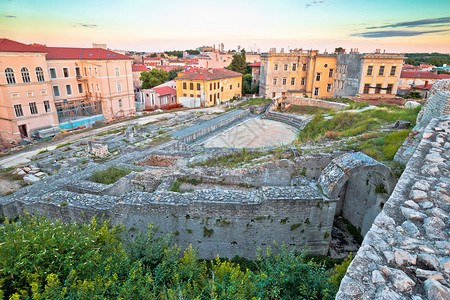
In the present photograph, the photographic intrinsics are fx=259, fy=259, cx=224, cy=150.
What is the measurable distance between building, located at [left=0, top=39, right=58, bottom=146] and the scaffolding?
2899 mm

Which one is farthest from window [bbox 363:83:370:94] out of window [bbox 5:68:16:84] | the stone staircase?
window [bbox 5:68:16:84]

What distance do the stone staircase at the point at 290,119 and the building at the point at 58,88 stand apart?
2078cm

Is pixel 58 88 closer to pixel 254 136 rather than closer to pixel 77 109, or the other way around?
pixel 77 109

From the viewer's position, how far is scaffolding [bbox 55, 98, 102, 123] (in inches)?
1312

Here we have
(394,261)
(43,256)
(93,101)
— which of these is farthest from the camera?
(93,101)

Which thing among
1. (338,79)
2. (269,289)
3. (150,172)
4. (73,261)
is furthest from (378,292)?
(338,79)

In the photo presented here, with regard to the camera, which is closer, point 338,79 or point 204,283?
point 204,283

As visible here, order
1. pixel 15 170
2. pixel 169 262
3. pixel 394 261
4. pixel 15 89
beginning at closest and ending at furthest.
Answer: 1. pixel 394 261
2. pixel 169 262
3. pixel 15 170
4. pixel 15 89

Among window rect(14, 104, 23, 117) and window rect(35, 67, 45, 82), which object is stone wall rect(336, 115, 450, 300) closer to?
window rect(14, 104, 23, 117)

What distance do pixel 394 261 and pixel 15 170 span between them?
728 inches

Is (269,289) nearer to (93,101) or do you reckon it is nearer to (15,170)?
(15,170)

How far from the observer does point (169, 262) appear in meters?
5.51

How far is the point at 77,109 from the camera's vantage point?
34.1m

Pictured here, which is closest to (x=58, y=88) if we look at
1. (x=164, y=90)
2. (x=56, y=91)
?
(x=56, y=91)
